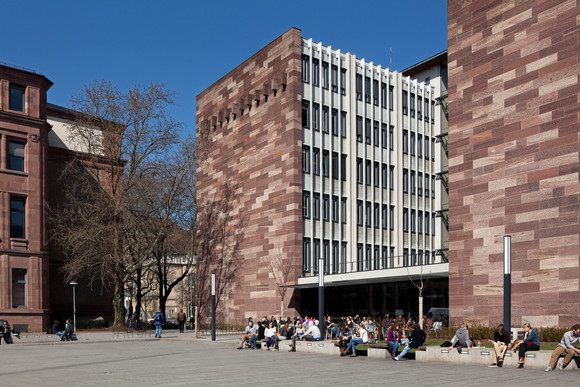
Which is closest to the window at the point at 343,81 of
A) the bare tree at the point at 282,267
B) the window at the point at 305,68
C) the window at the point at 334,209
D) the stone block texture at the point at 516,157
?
the window at the point at 305,68

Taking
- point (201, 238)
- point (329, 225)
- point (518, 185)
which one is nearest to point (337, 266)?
point (329, 225)

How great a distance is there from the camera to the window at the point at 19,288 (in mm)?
43469

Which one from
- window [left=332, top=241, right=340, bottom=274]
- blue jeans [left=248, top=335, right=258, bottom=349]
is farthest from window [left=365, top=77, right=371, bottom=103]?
blue jeans [left=248, top=335, right=258, bottom=349]

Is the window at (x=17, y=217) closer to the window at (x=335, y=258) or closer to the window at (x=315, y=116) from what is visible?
the window at (x=315, y=116)

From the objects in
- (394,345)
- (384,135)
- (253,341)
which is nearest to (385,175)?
(384,135)

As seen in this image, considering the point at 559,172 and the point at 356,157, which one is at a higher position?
the point at 356,157

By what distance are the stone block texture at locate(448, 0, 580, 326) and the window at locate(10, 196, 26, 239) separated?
102 feet

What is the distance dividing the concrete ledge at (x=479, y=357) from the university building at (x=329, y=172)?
1741cm

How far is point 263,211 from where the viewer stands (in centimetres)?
4616

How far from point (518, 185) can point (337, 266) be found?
21.8m

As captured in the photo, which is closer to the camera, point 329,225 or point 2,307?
point 2,307

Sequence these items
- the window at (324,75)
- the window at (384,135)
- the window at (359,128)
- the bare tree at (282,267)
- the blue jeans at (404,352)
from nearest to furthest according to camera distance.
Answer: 1. the blue jeans at (404,352)
2. the bare tree at (282,267)
3. the window at (324,75)
4. the window at (359,128)
5. the window at (384,135)

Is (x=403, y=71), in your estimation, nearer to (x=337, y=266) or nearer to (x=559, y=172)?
(x=337, y=266)

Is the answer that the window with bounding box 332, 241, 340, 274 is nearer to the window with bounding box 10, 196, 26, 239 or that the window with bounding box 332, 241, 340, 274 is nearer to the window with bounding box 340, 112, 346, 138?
the window with bounding box 340, 112, 346, 138
